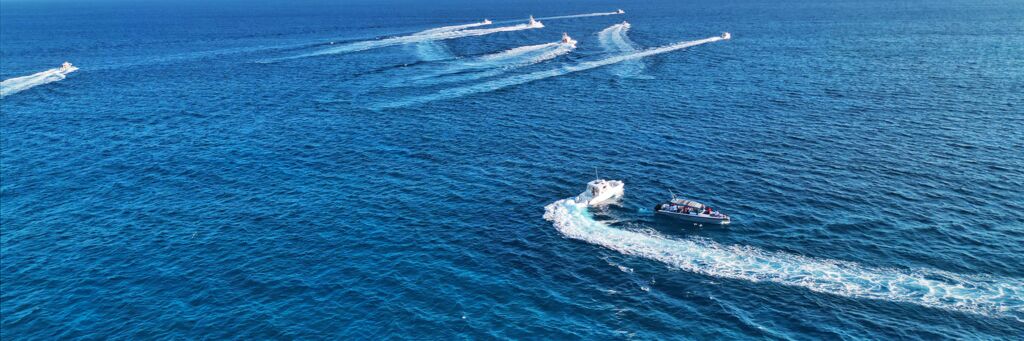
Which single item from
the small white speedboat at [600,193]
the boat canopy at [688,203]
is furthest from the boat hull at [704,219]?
the small white speedboat at [600,193]

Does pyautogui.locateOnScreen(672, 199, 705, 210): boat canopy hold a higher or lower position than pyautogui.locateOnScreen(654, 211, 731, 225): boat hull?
higher

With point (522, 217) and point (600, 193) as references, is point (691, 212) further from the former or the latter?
point (522, 217)

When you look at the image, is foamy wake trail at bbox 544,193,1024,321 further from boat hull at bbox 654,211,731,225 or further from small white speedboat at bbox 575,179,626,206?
small white speedboat at bbox 575,179,626,206

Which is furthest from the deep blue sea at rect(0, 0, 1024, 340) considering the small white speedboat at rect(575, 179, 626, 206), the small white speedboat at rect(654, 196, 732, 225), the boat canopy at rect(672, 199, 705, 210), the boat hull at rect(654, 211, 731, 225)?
the boat canopy at rect(672, 199, 705, 210)

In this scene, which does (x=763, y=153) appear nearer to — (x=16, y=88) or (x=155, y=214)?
(x=155, y=214)

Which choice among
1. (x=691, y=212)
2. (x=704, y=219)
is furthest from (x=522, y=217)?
(x=704, y=219)

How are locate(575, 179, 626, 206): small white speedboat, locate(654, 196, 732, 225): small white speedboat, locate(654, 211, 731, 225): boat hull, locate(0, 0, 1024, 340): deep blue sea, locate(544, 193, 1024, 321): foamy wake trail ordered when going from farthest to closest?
locate(575, 179, 626, 206): small white speedboat → locate(654, 196, 732, 225): small white speedboat → locate(654, 211, 731, 225): boat hull → locate(0, 0, 1024, 340): deep blue sea → locate(544, 193, 1024, 321): foamy wake trail
